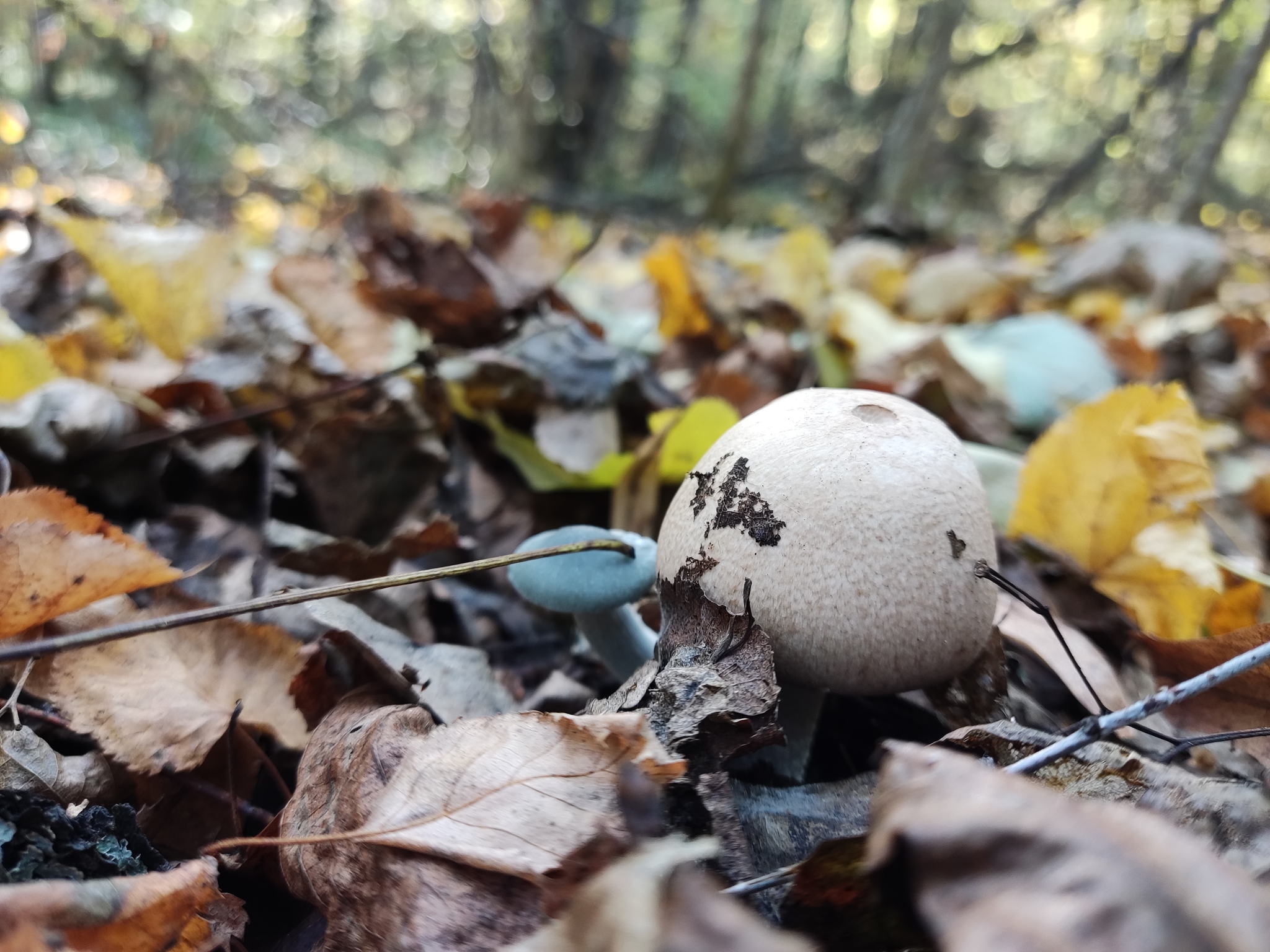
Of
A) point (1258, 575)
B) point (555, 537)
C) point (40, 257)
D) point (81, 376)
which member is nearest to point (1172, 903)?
point (555, 537)

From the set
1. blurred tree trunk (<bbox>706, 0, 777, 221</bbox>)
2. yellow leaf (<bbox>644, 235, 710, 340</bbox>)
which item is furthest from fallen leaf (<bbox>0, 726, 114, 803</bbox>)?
blurred tree trunk (<bbox>706, 0, 777, 221</bbox>)

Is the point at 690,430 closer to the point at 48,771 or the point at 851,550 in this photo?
the point at 851,550

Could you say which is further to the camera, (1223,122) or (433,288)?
(1223,122)

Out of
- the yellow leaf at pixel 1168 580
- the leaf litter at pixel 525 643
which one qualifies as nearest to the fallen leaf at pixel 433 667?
the leaf litter at pixel 525 643

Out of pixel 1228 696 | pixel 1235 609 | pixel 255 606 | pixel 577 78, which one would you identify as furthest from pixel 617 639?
pixel 577 78

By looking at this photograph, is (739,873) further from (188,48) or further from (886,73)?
(886,73)

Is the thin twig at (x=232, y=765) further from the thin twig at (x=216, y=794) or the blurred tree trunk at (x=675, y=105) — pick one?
the blurred tree trunk at (x=675, y=105)

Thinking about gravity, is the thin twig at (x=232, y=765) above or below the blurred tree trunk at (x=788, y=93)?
below
